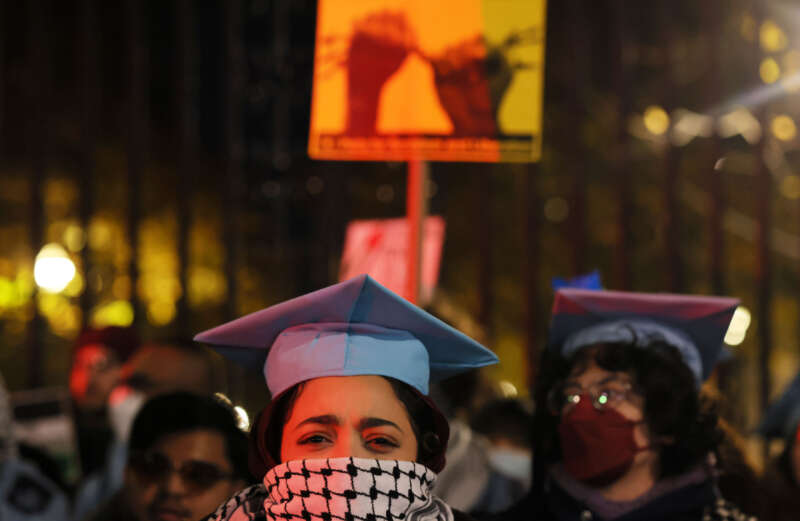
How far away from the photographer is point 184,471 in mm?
2342

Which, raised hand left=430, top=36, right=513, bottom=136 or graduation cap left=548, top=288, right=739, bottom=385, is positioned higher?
raised hand left=430, top=36, right=513, bottom=136

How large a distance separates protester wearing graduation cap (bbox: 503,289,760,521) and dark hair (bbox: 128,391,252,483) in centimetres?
68

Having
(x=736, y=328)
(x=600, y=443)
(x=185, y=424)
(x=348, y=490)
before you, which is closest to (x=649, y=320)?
(x=600, y=443)

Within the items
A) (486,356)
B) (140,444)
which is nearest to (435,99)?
(486,356)

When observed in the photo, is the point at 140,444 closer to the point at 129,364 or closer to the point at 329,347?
the point at 329,347

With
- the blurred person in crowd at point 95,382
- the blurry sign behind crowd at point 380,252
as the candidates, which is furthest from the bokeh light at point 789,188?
the blurred person in crowd at point 95,382

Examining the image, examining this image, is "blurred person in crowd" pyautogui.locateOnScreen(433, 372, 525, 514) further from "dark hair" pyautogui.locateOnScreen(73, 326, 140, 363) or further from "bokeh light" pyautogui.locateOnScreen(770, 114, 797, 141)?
"bokeh light" pyautogui.locateOnScreen(770, 114, 797, 141)

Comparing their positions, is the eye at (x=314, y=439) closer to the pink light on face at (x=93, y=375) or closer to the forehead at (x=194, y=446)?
the forehead at (x=194, y=446)

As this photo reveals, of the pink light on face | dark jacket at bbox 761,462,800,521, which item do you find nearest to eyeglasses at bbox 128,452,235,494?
dark jacket at bbox 761,462,800,521

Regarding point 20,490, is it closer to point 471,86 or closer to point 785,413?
point 471,86

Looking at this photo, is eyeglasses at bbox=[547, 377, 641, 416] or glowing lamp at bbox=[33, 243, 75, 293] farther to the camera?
glowing lamp at bbox=[33, 243, 75, 293]

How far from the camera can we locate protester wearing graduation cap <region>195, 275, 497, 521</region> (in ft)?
6.07

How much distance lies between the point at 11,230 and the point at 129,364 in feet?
19.4

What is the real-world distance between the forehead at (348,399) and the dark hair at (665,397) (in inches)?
28.7
